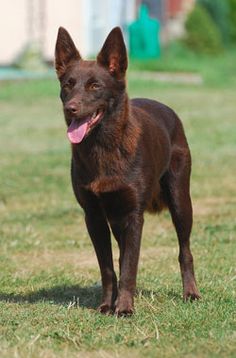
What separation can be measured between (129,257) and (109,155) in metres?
0.63

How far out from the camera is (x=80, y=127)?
20.3ft

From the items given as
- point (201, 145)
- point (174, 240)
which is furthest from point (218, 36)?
point (174, 240)

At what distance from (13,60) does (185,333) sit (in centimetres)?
2462

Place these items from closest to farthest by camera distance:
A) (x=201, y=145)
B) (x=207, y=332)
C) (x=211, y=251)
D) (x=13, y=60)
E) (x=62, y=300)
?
(x=207, y=332) < (x=62, y=300) < (x=211, y=251) < (x=201, y=145) < (x=13, y=60)

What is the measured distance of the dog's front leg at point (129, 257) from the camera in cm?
638

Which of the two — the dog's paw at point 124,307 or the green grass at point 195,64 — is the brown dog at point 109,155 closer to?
the dog's paw at point 124,307

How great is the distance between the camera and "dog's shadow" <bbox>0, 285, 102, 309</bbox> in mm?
6879

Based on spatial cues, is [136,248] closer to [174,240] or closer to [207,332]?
[207,332]

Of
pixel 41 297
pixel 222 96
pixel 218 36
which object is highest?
pixel 41 297

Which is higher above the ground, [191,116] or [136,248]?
[136,248]

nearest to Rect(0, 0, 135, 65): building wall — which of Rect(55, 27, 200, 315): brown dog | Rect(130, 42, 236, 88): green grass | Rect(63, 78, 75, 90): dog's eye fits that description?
Rect(130, 42, 236, 88): green grass

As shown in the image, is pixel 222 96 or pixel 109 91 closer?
pixel 109 91

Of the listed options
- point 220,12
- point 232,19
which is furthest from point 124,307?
point 232,19

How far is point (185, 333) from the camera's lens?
5.75m
